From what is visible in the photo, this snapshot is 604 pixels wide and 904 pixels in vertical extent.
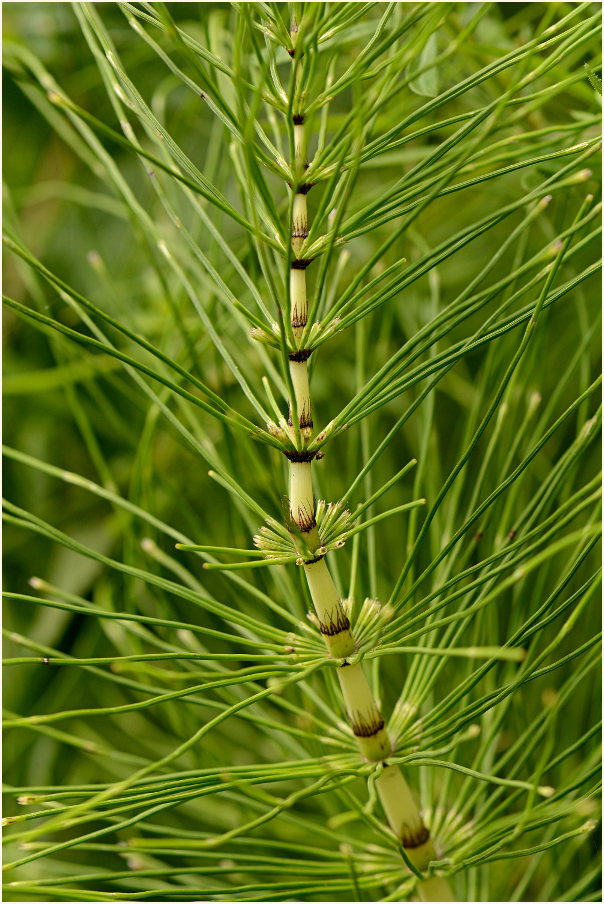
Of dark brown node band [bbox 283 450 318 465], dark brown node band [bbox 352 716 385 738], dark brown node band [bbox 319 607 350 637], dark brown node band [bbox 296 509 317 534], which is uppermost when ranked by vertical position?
dark brown node band [bbox 283 450 318 465]

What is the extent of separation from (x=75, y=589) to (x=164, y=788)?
0.59 metres

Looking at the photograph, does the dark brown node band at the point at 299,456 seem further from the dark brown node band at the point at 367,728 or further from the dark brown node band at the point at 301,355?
the dark brown node band at the point at 367,728

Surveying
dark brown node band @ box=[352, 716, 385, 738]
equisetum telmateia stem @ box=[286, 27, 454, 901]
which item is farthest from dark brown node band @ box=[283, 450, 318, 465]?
dark brown node band @ box=[352, 716, 385, 738]

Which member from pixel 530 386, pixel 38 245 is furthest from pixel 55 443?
pixel 530 386

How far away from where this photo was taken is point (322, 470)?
621mm

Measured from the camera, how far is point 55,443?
43.1 inches

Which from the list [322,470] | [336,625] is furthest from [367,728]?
[322,470]

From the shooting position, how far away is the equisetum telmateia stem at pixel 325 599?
0.44 meters

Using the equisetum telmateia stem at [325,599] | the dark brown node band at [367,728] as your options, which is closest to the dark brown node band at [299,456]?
the equisetum telmateia stem at [325,599]

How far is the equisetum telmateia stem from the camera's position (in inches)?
17.2

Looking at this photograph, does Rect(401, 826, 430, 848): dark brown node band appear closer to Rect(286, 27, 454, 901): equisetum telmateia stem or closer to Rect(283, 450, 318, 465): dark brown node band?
Rect(286, 27, 454, 901): equisetum telmateia stem

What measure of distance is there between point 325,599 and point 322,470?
17cm

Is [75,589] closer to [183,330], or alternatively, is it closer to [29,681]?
[29,681]

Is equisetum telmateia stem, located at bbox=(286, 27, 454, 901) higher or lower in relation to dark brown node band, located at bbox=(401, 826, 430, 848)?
higher
